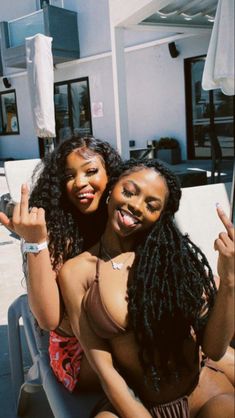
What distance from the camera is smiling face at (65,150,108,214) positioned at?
6.17 feet

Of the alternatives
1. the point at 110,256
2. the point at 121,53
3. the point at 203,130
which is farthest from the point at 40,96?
the point at 110,256

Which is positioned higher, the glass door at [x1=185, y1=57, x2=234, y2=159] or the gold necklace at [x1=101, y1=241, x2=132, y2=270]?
the glass door at [x1=185, y1=57, x2=234, y2=159]

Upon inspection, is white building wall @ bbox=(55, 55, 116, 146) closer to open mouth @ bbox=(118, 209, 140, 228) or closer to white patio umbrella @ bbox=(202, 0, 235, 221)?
white patio umbrella @ bbox=(202, 0, 235, 221)

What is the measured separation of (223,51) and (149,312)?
8.39ft

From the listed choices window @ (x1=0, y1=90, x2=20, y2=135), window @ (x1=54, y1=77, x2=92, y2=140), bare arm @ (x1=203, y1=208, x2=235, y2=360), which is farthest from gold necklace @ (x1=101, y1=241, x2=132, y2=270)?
window @ (x1=0, y1=90, x2=20, y2=135)

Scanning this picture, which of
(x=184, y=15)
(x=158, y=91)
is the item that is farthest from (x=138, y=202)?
(x=158, y=91)

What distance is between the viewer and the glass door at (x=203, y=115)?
10.8 meters

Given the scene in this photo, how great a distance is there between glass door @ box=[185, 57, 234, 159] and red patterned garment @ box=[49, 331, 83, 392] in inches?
368

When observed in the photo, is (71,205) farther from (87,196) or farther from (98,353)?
(98,353)

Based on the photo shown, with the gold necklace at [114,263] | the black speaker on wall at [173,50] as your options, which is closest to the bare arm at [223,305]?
the gold necklace at [114,263]

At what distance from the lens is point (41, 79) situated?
281 inches

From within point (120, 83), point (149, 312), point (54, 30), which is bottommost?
point (149, 312)

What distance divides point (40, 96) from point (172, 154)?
4575mm

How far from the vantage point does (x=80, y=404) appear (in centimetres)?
180
